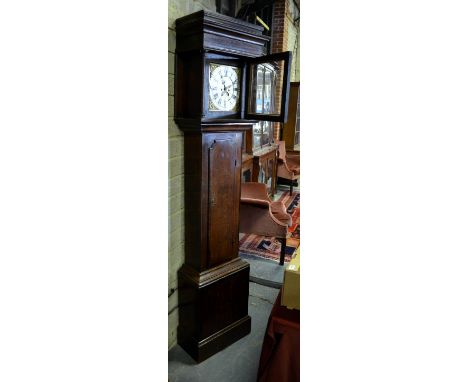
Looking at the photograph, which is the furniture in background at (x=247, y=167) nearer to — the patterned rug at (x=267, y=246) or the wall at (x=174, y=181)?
the patterned rug at (x=267, y=246)

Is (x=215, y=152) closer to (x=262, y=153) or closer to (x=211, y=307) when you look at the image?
(x=211, y=307)

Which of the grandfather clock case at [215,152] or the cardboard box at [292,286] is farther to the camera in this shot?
the grandfather clock case at [215,152]

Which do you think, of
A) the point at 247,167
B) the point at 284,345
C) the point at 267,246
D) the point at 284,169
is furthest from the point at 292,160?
the point at 284,345

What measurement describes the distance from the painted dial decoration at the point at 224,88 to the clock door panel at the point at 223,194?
137mm

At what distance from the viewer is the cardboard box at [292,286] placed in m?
1.29

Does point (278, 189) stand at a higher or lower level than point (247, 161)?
lower

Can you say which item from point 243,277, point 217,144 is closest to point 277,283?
point 243,277

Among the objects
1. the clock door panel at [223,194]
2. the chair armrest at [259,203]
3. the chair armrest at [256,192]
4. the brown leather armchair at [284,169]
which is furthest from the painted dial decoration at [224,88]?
the brown leather armchair at [284,169]

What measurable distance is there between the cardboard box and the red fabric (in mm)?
60

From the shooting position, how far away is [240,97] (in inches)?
70.4

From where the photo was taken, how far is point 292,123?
5742 millimetres

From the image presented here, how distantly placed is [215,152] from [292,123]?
418cm

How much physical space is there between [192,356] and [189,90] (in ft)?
4.47
